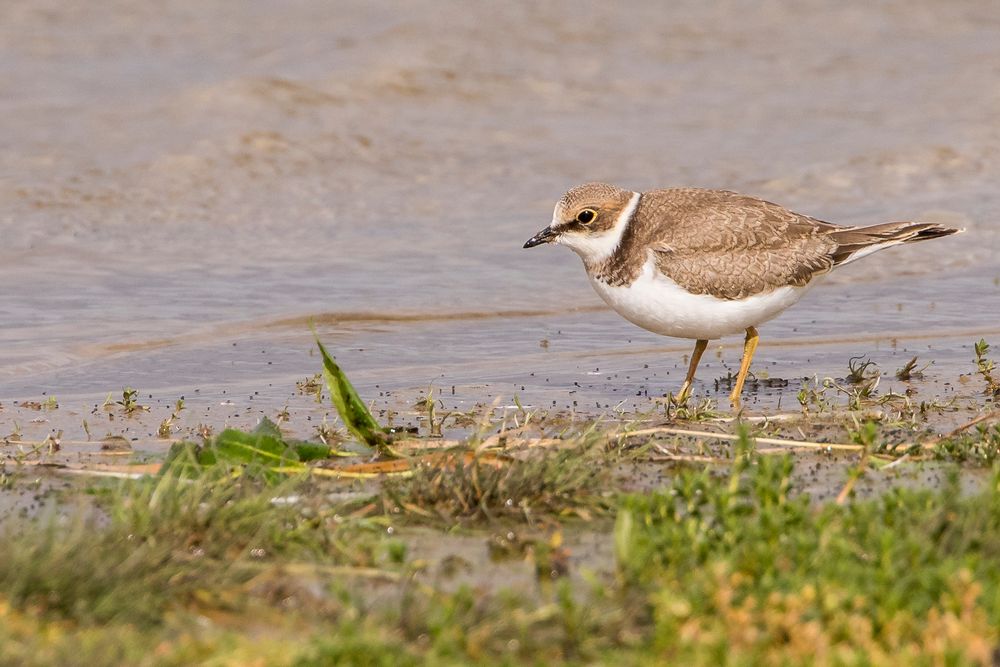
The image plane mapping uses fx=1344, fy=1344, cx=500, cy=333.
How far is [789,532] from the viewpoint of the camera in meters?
4.00

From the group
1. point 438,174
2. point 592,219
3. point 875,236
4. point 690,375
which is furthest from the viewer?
point 438,174

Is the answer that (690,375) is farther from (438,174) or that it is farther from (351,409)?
(438,174)

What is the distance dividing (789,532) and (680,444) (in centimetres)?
172

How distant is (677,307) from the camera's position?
7.09 meters

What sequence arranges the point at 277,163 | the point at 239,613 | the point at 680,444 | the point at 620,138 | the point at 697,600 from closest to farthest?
1. the point at 697,600
2. the point at 239,613
3. the point at 680,444
4. the point at 277,163
5. the point at 620,138

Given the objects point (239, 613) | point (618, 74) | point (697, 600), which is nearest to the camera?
point (697, 600)

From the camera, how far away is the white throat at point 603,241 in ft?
24.2

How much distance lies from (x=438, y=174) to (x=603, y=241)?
212 inches

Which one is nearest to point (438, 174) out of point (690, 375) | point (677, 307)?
point (690, 375)

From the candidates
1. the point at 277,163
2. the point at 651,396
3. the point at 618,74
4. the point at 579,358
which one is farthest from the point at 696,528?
the point at 618,74

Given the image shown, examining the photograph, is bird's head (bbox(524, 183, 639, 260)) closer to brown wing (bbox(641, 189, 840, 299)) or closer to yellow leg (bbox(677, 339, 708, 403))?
brown wing (bbox(641, 189, 840, 299))

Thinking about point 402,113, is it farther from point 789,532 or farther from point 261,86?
point 789,532

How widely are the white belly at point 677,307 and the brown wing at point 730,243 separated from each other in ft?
0.16

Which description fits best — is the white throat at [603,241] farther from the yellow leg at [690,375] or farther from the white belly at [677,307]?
the yellow leg at [690,375]
